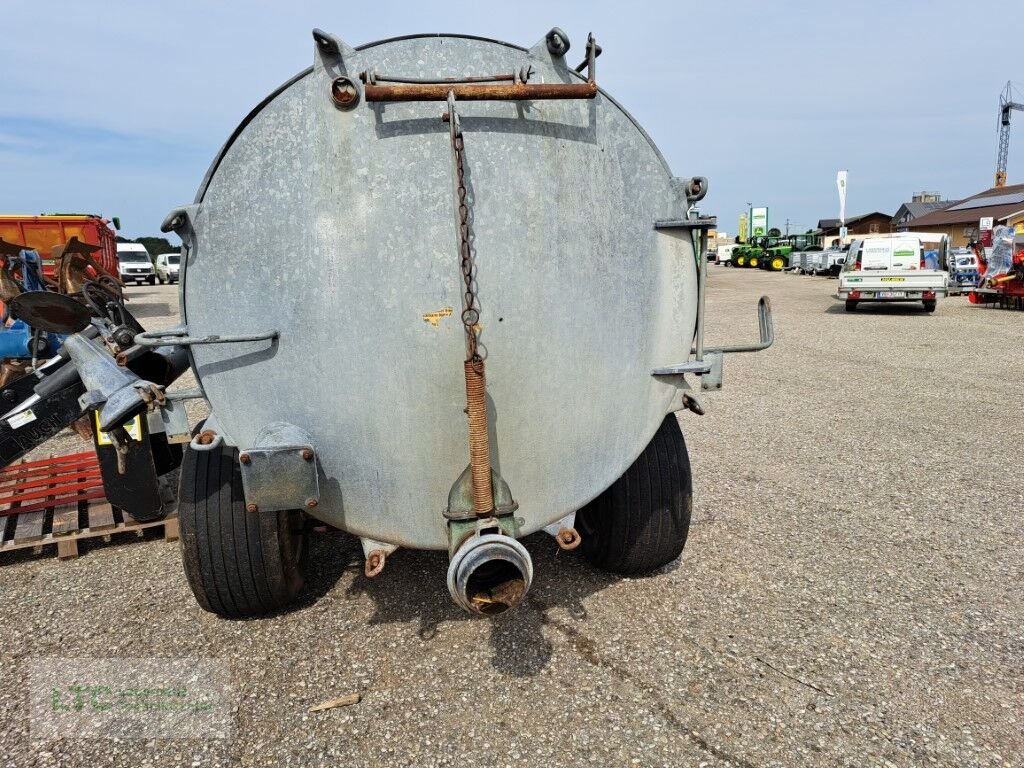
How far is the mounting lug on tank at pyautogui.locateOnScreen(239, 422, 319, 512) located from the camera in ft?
6.38

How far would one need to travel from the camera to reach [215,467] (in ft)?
8.45

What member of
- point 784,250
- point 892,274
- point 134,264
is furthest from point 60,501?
point 784,250

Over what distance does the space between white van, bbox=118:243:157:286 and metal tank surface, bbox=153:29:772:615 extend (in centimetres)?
2726

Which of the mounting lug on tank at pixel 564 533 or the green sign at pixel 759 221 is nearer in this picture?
the mounting lug on tank at pixel 564 533

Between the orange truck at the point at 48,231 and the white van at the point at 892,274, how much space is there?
14831 mm

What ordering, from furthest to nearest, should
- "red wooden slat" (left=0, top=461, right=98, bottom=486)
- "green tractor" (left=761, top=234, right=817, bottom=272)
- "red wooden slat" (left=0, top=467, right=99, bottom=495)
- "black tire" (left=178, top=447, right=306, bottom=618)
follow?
1. "green tractor" (left=761, top=234, right=817, bottom=272)
2. "red wooden slat" (left=0, top=461, right=98, bottom=486)
3. "red wooden slat" (left=0, top=467, right=99, bottom=495)
4. "black tire" (left=178, top=447, right=306, bottom=618)

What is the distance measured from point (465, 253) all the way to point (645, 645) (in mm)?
1724

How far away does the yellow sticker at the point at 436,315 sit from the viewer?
1936 mm

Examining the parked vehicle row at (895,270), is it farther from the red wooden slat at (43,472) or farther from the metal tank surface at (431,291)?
the red wooden slat at (43,472)

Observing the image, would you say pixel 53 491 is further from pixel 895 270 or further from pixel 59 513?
pixel 895 270

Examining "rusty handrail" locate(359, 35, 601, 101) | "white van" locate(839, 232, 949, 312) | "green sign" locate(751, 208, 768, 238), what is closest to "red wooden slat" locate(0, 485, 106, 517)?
"rusty handrail" locate(359, 35, 601, 101)

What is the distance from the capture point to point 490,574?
79.5 inches

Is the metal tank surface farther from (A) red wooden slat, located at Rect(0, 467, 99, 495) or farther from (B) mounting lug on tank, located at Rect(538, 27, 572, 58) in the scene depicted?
(A) red wooden slat, located at Rect(0, 467, 99, 495)

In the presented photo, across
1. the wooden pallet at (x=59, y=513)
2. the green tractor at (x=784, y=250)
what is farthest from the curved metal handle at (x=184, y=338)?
the green tractor at (x=784, y=250)
